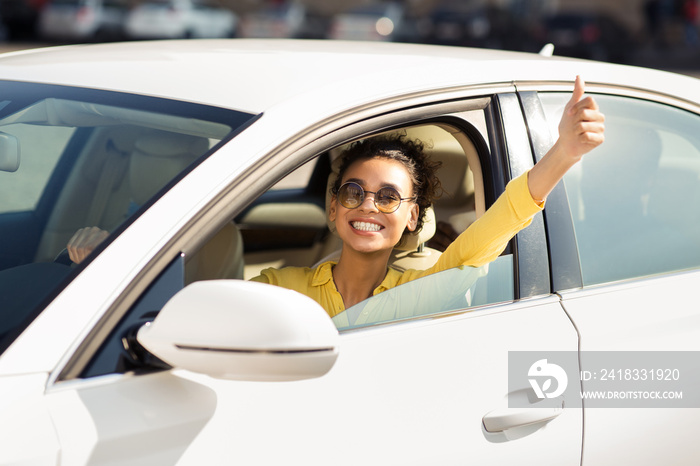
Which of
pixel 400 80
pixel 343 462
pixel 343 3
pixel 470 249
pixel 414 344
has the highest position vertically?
pixel 343 3

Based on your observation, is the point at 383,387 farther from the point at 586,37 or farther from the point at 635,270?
the point at 586,37

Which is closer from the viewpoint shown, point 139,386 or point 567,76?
point 139,386

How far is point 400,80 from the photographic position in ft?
A: 6.10

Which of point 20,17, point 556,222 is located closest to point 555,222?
point 556,222

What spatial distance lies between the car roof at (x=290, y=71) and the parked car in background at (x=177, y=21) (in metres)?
20.2

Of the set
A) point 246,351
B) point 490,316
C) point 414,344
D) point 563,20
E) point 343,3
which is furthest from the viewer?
point 343,3

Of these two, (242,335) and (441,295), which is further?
(441,295)

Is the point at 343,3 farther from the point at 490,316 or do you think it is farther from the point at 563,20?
the point at 490,316

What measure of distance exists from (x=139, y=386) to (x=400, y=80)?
0.87m

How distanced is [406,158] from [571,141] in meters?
0.50

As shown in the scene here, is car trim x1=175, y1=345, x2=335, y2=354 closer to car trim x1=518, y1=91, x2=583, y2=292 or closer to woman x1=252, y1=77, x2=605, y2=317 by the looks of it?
woman x1=252, y1=77, x2=605, y2=317

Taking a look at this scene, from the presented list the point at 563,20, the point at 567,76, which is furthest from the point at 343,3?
the point at 567,76

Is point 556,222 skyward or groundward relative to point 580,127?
groundward

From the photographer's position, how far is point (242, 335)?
1355 millimetres
